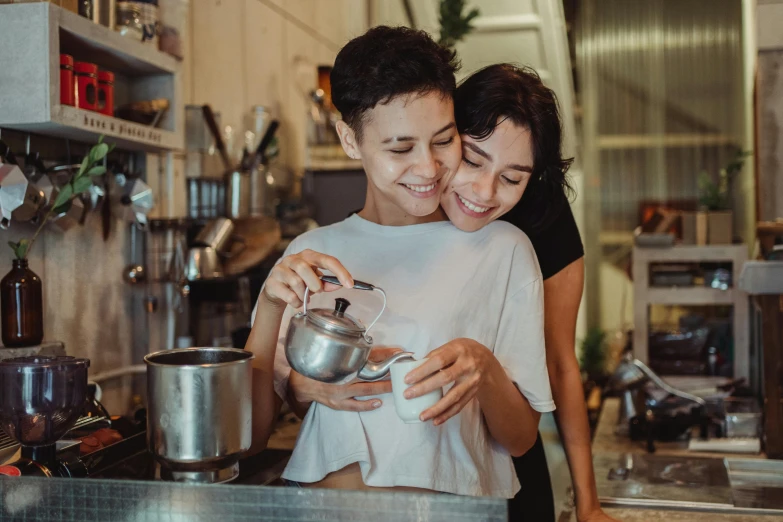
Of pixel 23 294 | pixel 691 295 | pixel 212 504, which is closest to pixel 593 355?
pixel 691 295

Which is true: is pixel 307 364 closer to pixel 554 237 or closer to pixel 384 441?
pixel 384 441

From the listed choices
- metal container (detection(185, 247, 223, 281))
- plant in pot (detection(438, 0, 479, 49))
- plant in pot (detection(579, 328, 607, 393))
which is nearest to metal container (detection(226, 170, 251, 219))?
metal container (detection(185, 247, 223, 281))

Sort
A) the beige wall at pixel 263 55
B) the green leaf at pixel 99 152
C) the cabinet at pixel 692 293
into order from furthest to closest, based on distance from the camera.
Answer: the cabinet at pixel 692 293 → the beige wall at pixel 263 55 → the green leaf at pixel 99 152

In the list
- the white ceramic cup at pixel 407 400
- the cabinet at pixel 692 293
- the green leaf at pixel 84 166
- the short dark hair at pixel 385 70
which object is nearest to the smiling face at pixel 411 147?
the short dark hair at pixel 385 70

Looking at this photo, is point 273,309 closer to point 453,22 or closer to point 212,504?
point 212,504

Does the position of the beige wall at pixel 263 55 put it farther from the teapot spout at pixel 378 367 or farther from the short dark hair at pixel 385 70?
the teapot spout at pixel 378 367

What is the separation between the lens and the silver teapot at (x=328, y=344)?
0.99 metres

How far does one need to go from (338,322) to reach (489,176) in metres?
0.44

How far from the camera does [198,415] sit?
997mm

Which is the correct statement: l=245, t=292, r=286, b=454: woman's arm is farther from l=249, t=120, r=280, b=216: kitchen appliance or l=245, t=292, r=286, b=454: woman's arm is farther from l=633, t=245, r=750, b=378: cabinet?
l=633, t=245, r=750, b=378: cabinet

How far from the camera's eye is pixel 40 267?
2094 millimetres

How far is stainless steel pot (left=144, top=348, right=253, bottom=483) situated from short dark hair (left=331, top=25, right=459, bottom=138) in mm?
420

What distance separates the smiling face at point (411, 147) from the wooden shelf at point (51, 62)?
0.86 meters

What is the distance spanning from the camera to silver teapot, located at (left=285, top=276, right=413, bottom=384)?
38.9 inches
